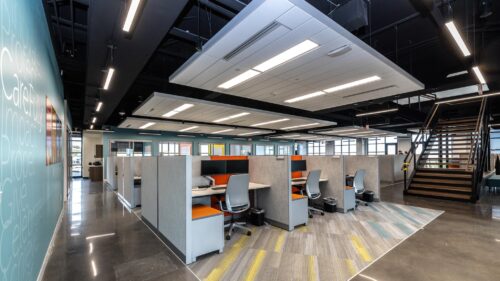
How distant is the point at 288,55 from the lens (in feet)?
11.4

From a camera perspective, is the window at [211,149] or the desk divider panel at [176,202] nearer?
the desk divider panel at [176,202]

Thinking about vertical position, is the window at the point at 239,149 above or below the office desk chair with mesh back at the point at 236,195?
above

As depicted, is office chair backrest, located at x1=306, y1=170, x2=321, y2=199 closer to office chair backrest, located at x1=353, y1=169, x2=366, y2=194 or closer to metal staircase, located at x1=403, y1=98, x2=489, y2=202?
office chair backrest, located at x1=353, y1=169, x2=366, y2=194

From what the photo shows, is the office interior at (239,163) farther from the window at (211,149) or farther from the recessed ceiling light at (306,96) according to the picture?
the window at (211,149)

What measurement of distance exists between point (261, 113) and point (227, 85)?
3255 mm

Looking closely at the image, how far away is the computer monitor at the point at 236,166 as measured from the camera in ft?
14.3

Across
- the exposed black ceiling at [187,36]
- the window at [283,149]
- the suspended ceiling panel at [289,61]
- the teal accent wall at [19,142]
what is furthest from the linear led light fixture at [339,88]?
the window at [283,149]

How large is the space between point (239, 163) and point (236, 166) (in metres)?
0.09

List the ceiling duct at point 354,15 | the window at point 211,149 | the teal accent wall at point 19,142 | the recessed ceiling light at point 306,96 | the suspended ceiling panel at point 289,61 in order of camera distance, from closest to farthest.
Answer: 1. the teal accent wall at point 19,142
2. the suspended ceiling panel at point 289,61
3. the ceiling duct at point 354,15
4. the recessed ceiling light at point 306,96
5. the window at point 211,149

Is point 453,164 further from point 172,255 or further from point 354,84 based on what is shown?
point 172,255

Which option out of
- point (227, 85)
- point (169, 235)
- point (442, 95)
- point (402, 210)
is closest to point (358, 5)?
point (227, 85)

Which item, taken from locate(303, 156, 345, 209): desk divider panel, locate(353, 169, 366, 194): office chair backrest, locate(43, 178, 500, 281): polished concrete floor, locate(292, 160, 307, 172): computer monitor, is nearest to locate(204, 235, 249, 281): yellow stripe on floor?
locate(43, 178, 500, 281): polished concrete floor

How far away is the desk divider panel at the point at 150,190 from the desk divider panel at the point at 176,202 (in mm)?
215

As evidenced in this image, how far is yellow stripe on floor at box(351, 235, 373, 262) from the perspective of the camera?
285cm
